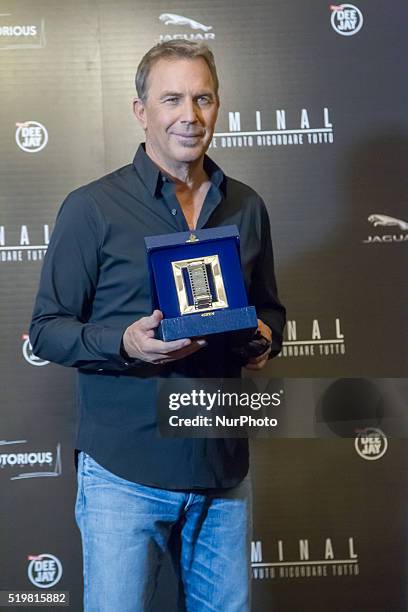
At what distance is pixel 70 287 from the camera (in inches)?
61.0

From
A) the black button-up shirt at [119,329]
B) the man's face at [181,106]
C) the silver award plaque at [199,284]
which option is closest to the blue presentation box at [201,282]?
the silver award plaque at [199,284]

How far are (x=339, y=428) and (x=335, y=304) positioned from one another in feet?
3.28

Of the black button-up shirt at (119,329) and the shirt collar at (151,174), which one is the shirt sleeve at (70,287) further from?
the shirt collar at (151,174)

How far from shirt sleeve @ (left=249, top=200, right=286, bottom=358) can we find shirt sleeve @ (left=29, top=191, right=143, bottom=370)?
34cm

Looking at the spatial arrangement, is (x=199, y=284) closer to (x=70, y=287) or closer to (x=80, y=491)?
(x=70, y=287)

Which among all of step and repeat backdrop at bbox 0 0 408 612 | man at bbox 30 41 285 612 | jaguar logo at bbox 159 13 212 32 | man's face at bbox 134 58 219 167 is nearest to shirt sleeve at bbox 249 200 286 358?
man at bbox 30 41 285 612

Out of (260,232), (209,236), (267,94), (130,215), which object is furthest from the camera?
(267,94)

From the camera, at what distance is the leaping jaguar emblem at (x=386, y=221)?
257cm

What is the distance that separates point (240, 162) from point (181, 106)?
3.37 feet

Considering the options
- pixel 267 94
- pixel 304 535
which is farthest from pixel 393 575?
pixel 267 94

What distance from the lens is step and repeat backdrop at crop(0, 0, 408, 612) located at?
8.40ft

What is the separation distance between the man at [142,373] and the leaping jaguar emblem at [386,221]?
105 centimetres

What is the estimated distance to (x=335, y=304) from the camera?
2592 millimetres

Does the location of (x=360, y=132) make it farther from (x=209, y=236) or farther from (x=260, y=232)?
(x=209, y=236)
